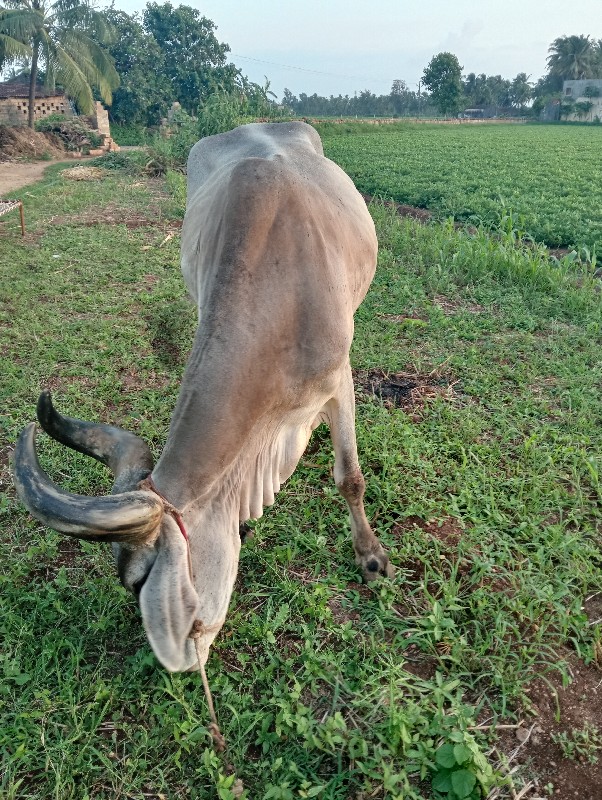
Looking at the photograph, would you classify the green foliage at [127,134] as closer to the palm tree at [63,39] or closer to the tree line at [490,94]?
the palm tree at [63,39]

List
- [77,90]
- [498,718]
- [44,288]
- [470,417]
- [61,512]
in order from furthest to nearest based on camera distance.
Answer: [77,90] < [44,288] < [470,417] < [498,718] < [61,512]

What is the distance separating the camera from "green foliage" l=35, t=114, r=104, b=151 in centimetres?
2005

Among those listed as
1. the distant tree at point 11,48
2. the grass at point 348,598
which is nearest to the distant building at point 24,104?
the distant tree at point 11,48

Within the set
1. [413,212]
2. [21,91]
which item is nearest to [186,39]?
[21,91]

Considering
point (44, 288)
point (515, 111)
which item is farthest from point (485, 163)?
point (515, 111)

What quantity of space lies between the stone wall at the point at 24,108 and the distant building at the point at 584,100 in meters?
41.9

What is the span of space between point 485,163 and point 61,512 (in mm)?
18408

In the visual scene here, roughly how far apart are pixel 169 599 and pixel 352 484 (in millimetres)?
1273

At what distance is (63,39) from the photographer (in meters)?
20.3

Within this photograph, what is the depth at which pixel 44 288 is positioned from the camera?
605 centimetres

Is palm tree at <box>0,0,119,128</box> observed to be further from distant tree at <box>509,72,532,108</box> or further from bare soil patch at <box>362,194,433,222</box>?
distant tree at <box>509,72,532,108</box>

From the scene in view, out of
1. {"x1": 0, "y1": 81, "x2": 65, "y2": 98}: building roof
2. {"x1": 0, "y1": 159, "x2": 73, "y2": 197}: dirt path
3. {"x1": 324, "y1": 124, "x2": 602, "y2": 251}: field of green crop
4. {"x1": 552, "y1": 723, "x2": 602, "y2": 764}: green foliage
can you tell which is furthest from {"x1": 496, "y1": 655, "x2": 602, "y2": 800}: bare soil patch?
{"x1": 0, "y1": 81, "x2": 65, "y2": 98}: building roof

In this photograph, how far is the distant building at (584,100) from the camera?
4947cm

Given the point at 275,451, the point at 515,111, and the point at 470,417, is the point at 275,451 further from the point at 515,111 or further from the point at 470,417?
the point at 515,111
